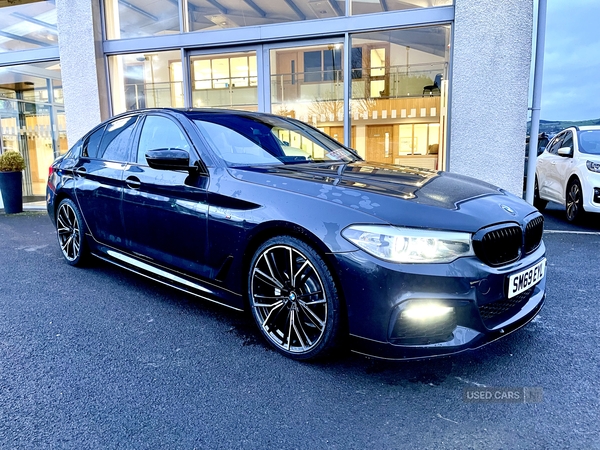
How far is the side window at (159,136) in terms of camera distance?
3183 millimetres

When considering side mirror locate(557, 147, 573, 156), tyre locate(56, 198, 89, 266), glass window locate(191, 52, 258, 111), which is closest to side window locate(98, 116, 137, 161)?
tyre locate(56, 198, 89, 266)

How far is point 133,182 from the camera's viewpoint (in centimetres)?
338

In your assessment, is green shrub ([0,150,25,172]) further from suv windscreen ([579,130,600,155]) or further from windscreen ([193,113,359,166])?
suv windscreen ([579,130,600,155])

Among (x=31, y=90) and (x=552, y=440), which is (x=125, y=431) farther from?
(x=31, y=90)

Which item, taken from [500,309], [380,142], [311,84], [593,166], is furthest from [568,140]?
[500,309]

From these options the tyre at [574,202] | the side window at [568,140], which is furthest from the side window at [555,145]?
the tyre at [574,202]

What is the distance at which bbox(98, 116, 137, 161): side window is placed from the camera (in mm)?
3709

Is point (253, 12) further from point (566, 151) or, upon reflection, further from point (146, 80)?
point (566, 151)

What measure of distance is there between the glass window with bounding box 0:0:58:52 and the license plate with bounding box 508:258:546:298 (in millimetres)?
9333

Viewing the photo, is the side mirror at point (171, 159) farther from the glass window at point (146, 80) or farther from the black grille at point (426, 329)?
the glass window at point (146, 80)

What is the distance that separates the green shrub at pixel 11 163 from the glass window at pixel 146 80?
2111mm

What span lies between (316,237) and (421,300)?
1.95 feet

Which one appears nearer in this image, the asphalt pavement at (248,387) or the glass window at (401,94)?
the asphalt pavement at (248,387)

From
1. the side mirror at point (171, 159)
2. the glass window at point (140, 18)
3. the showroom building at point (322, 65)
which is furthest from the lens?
the glass window at point (140, 18)
